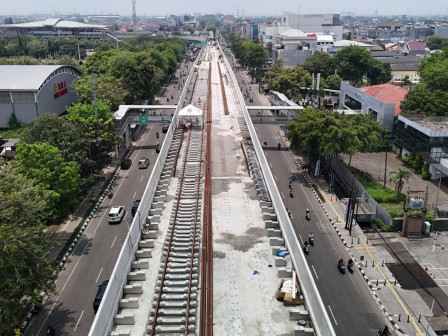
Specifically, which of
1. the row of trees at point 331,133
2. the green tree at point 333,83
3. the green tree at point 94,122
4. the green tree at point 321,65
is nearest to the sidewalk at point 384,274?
the row of trees at point 331,133

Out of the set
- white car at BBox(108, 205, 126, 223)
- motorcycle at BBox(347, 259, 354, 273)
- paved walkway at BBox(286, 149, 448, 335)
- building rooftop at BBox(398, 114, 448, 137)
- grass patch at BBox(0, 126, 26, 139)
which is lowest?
paved walkway at BBox(286, 149, 448, 335)

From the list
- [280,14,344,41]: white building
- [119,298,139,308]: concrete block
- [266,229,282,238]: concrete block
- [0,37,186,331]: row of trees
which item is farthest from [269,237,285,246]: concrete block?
[280,14,344,41]: white building

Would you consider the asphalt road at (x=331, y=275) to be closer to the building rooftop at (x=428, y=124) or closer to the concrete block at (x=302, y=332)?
the concrete block at (x=302, y=332)

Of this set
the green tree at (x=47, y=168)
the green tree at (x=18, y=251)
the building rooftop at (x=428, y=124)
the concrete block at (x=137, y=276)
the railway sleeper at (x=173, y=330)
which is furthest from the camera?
the building rooftop at (x=428, y=124)

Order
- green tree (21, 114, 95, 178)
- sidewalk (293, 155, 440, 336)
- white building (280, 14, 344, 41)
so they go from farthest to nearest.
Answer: white building (280, 14, 344, 41) < green tree (21, 114, 95, 178) < sidewalk (293, 155, 440, 336)

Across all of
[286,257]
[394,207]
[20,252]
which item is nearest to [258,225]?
[286,257]

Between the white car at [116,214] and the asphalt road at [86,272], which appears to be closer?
the asphalt road at [86,272]

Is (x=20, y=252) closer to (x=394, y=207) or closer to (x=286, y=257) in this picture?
(x=286, y=257)

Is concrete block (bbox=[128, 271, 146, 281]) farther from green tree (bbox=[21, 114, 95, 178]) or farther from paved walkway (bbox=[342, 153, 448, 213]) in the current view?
paved walkway (bbox=[342, 153, 448, 213])

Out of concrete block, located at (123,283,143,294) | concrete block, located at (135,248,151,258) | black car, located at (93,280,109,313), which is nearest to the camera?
concrete block, located at (123,283,143,294)
